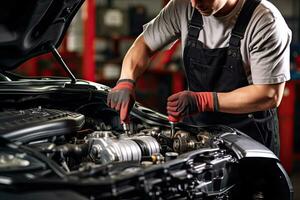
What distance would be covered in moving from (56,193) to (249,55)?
1.18 meters

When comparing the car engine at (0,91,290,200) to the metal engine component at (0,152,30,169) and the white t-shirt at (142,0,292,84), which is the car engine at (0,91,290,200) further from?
the white t-shirt at (142,0,292,84)

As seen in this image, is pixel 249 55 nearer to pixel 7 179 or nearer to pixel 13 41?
pixel 13 41

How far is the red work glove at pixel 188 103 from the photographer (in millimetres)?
2297

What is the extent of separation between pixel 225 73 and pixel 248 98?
8.3 inches

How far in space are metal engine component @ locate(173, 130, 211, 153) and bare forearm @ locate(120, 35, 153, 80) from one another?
519 millimetres

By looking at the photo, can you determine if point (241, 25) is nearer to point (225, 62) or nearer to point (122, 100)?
point (225, 62)

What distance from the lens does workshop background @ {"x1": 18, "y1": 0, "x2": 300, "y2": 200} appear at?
5.09 metres

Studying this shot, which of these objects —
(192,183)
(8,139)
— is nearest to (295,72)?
(192,183)

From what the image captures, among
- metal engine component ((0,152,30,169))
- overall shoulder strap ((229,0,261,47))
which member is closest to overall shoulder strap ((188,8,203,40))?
overall shoulder strap ((229,0,261,47))

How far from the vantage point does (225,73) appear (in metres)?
2.53

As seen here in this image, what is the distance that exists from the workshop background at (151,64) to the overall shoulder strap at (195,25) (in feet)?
2.21

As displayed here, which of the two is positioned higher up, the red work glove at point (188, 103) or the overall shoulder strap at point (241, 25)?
the overall shoulder strap at point (241, 25)

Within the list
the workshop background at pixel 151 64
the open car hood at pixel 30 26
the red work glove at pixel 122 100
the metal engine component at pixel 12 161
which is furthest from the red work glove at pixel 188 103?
the workshop background at pixel 151 64

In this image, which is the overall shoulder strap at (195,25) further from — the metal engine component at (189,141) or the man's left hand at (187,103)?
the metal engine component at (189,141)
